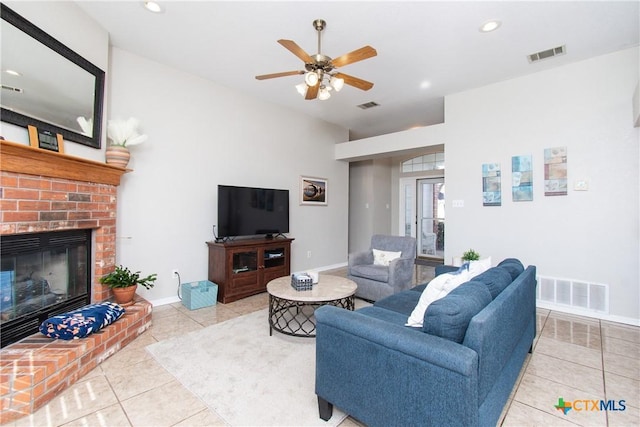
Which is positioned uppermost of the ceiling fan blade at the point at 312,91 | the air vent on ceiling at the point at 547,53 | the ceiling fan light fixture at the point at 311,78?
the air vent on ceiling at the point at 547,53

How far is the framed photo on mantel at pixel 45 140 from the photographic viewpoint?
2084mm

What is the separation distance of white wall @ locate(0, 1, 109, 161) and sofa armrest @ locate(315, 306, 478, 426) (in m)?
2.50

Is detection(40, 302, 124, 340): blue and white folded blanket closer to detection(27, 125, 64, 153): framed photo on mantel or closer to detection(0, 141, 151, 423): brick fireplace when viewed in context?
detection(0, 141, 151, 423): brick fireplace

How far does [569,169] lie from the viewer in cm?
346

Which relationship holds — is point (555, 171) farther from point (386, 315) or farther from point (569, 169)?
point (386, 315)

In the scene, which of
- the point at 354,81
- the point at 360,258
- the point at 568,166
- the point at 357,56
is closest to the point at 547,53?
the point at 568,166

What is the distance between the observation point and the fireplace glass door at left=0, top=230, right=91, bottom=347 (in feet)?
6.65

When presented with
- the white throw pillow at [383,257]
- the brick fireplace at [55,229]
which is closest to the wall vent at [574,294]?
the white throw pillow at [383,257]

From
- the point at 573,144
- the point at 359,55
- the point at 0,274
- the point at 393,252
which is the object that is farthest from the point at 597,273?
the point at 0,274

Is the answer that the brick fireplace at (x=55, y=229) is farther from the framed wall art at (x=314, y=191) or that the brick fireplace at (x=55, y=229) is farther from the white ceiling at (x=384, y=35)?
the framed wall art at (x=314, y=191)

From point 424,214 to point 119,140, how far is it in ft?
21.5

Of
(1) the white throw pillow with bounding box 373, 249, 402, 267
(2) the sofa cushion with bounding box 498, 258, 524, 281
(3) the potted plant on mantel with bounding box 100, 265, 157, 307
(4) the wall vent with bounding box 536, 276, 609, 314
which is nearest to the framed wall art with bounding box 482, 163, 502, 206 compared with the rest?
(4) the wall vent with bounding box 536, 276, 609, 314

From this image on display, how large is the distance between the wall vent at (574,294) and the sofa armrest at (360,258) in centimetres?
208

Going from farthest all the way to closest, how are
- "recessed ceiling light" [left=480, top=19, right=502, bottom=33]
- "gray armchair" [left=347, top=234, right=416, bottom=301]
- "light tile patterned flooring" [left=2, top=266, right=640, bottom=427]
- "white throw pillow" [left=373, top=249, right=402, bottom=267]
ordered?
"white throw pillow" [left=373, top=249, right=402, bottom=267] → "gray armchair" [left=347, top=234, right=416, bottom=301] → "recessed ceiling light" [left=480, top=19, right=502, bottom=33] → "light tile patterned flooring" [left=2, top=266, right=640, bottom=427]
